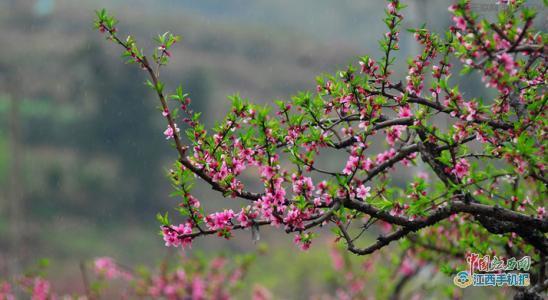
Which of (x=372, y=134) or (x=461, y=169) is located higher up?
(x=372, y=134)

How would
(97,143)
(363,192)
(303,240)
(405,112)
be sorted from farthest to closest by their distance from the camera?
(97,143) → (405,112) → (363,192) → (303,240)

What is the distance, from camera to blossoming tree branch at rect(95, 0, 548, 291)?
113 inches

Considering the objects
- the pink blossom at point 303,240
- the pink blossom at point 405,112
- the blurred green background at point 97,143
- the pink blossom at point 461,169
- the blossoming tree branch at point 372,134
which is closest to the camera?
the blossoming tree branch at point 372,134

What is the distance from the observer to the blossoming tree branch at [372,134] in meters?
2.86

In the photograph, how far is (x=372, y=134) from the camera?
3287 millimetres

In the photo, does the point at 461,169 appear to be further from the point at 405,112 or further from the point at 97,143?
the point at 97,143

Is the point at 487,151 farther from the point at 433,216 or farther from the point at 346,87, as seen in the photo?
the point at 346,87

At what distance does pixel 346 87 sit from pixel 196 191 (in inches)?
1127

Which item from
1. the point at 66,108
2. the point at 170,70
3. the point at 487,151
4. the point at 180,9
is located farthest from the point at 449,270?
the point at 180,9

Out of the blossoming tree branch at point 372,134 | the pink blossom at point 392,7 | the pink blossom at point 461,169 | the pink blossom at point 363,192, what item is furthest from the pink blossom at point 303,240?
the pink blossom at point 392,7

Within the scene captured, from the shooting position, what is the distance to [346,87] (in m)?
3.33

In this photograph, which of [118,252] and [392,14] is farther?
[118,252]

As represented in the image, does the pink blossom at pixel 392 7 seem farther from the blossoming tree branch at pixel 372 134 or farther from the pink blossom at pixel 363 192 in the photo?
the pink blossom at pixel 363 192

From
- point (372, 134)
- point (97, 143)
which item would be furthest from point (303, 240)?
point (97, 143)
